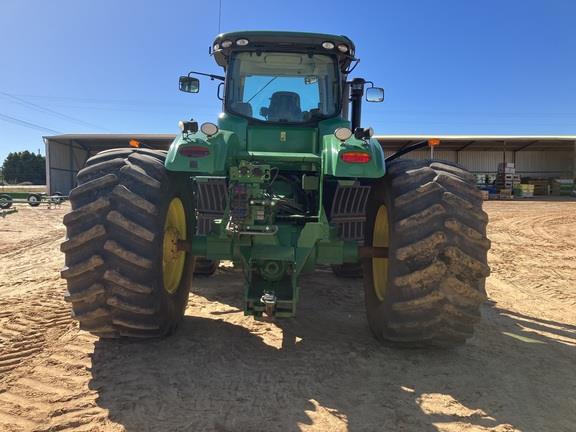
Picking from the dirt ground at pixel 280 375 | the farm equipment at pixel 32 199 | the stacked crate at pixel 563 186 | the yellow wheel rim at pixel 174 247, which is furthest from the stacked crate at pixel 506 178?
the yellow wheel rim at pixel 174 247

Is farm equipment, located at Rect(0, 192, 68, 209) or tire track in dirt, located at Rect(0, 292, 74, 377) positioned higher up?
farm equipment, located at Rect(0, 192, 68, 209)

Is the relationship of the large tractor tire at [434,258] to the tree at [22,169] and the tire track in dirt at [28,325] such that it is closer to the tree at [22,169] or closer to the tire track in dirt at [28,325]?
the tire track in dirt at [28,325]

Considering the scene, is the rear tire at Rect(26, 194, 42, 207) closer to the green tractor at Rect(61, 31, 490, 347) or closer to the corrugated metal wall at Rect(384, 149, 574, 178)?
the green tractor at Rect(61, 31, 490, 347)

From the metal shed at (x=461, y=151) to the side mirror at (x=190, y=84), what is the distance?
65.3 feet

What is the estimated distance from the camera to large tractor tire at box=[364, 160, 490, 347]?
320 cm

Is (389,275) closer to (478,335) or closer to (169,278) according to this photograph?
(478,335)

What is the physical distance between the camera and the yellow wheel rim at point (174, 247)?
3.78 meters

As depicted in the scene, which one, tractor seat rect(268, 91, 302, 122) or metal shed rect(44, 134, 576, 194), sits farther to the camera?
metal shed rect(44, 134, 576, 194)

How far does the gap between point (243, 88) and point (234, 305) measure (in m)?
2.31

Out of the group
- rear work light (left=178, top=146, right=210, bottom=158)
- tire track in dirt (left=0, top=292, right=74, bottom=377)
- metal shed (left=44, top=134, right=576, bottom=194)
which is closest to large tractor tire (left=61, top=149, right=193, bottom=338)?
rear work light (left=178, top=146, right=210, bottom=158)

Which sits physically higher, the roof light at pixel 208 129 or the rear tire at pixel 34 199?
the roof light at pixel 208 129

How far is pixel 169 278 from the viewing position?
156 inches

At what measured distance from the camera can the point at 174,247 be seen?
3.83 m

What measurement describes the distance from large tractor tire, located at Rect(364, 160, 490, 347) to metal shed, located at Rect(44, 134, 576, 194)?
2273 centimetres
